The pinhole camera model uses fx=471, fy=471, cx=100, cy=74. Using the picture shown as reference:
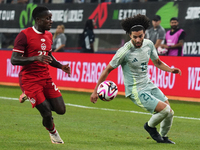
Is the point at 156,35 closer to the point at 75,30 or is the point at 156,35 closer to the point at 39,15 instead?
the point at 75,30

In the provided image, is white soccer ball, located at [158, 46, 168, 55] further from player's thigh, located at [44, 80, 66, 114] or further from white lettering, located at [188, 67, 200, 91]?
player's thigh, located at [44, 80, 66, 114]

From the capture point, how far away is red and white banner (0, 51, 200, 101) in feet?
50.7

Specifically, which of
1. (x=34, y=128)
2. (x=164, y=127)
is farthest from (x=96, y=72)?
(x=164, y=127)

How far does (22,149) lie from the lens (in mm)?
7375

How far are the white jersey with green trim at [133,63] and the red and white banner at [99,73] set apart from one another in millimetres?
7312

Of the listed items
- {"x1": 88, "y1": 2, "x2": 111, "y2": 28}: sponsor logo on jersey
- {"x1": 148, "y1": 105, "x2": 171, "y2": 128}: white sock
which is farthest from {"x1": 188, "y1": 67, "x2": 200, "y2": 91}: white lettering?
{"x1": 148, "y1": 105, "x2": 171, "y2": 128}: white sock

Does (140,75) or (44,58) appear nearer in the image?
(44,58)

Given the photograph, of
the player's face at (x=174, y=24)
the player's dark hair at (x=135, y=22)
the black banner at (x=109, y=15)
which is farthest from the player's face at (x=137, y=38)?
the player's face at (x=174, y=24)

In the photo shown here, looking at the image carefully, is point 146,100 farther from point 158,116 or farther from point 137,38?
point 137,38

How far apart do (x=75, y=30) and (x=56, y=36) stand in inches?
32.6

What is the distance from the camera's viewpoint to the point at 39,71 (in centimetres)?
793

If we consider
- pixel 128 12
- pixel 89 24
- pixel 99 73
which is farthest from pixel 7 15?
pixel 128 12

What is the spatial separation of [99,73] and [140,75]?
964 cm

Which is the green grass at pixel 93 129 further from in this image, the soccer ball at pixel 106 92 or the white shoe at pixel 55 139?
the soccer ball at pixel 106 92
